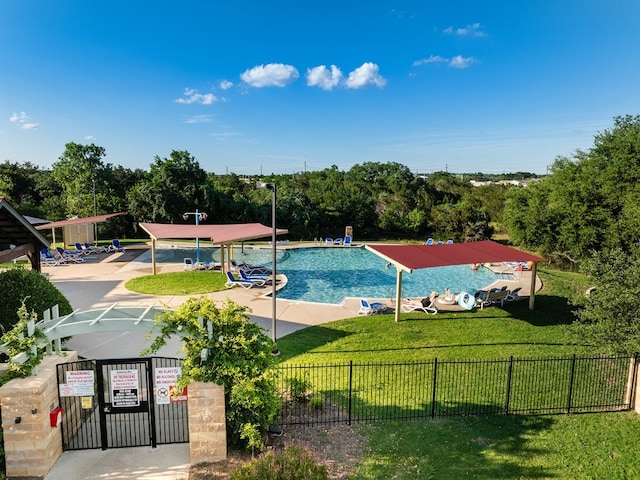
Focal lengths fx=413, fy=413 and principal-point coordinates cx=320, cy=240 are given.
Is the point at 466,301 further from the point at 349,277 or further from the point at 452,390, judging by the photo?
the point at 349,277

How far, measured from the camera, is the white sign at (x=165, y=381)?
7.52 meters

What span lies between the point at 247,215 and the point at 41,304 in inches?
1272

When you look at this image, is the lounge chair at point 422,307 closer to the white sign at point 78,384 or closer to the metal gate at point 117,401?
the metal gate at point 117,401

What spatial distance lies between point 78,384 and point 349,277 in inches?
732

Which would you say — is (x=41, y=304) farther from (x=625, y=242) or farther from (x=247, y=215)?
(x=247, y=215)

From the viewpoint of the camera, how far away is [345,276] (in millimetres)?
25266

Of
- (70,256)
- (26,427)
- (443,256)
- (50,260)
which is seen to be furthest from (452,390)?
Answer: (70,256)

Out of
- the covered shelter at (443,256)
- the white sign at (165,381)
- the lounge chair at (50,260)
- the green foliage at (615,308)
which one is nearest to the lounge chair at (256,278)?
the covered shelter at (443,256)

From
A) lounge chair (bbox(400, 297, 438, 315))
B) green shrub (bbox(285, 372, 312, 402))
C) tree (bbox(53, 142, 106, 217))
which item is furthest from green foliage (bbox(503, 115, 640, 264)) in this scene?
tree (bbox(53, 142, 106, 217))

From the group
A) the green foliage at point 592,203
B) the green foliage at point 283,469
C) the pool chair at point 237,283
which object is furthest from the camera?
the green foliage at point 592,203

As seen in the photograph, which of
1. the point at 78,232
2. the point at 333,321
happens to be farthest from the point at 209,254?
the point at 333,321

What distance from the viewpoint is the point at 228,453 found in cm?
767

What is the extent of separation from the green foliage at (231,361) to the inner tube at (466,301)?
37.7 ft

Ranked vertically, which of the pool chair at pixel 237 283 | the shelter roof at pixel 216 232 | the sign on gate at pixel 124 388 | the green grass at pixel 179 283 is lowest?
the green grass at pixel 179 283
